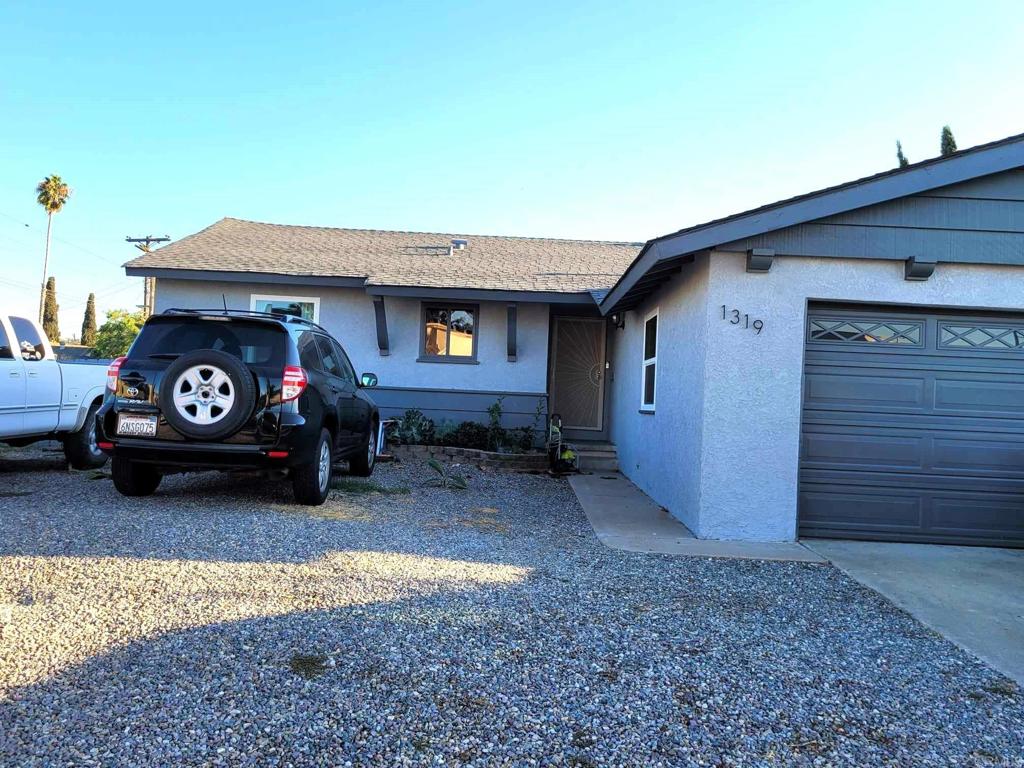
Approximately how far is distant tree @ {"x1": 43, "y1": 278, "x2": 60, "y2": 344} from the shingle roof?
35695 mm

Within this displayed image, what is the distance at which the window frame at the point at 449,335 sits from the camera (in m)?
12.0

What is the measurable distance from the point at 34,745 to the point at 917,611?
486cm

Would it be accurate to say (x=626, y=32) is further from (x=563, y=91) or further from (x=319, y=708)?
(x=319, y=708)

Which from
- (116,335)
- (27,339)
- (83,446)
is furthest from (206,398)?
(116,335)

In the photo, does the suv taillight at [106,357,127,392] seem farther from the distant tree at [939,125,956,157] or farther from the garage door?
the distant tree at [939,125,956,157]

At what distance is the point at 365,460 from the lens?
27.5ft

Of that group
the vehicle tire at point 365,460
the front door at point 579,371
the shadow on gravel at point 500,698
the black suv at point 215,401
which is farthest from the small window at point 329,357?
the front door at point 579,371

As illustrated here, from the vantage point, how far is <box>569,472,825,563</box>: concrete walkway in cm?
568

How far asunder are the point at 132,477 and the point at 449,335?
6825 millimetres

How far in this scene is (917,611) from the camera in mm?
4305

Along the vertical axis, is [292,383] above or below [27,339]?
below

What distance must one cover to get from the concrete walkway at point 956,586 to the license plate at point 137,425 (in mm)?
5921

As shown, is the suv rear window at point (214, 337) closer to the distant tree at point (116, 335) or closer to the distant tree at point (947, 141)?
the distant tree at point (947, 141)

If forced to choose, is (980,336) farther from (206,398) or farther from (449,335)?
(449,335)
